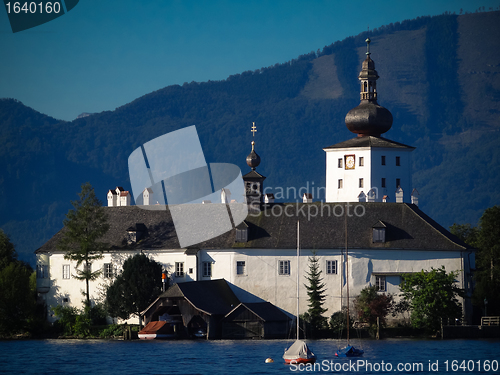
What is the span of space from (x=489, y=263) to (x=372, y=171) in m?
21.0

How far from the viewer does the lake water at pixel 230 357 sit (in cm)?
5088

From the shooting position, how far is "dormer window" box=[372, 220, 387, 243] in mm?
69963

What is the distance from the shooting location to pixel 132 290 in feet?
231

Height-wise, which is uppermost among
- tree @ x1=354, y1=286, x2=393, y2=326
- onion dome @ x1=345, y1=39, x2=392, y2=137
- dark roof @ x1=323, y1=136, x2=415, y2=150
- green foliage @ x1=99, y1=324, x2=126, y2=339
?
onion dome @ x1=345, y1=39, x2=392, y2=137

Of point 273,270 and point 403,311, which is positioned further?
point 273,270

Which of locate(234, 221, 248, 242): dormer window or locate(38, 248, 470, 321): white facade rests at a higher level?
locate(234, 221, 248, 242): dormer window

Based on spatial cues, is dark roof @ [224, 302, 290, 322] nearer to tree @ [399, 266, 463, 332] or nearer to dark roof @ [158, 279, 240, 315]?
dark roof @ [158, 279, 240, 315]

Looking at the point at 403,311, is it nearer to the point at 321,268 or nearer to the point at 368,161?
the point at 321,268

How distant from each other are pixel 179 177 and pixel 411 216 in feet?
428

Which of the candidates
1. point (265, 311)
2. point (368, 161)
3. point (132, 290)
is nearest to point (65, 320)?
point (132, 290)

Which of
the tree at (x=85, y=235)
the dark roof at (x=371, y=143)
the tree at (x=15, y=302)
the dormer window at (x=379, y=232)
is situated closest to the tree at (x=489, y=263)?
the dormer window at (x=379, y=232)

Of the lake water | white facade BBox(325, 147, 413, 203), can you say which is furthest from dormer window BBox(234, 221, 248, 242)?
white facade BBox(325, 147, 413, 203)

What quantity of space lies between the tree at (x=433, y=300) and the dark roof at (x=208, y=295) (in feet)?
40.5

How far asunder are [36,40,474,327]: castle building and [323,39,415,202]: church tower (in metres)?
13.8
